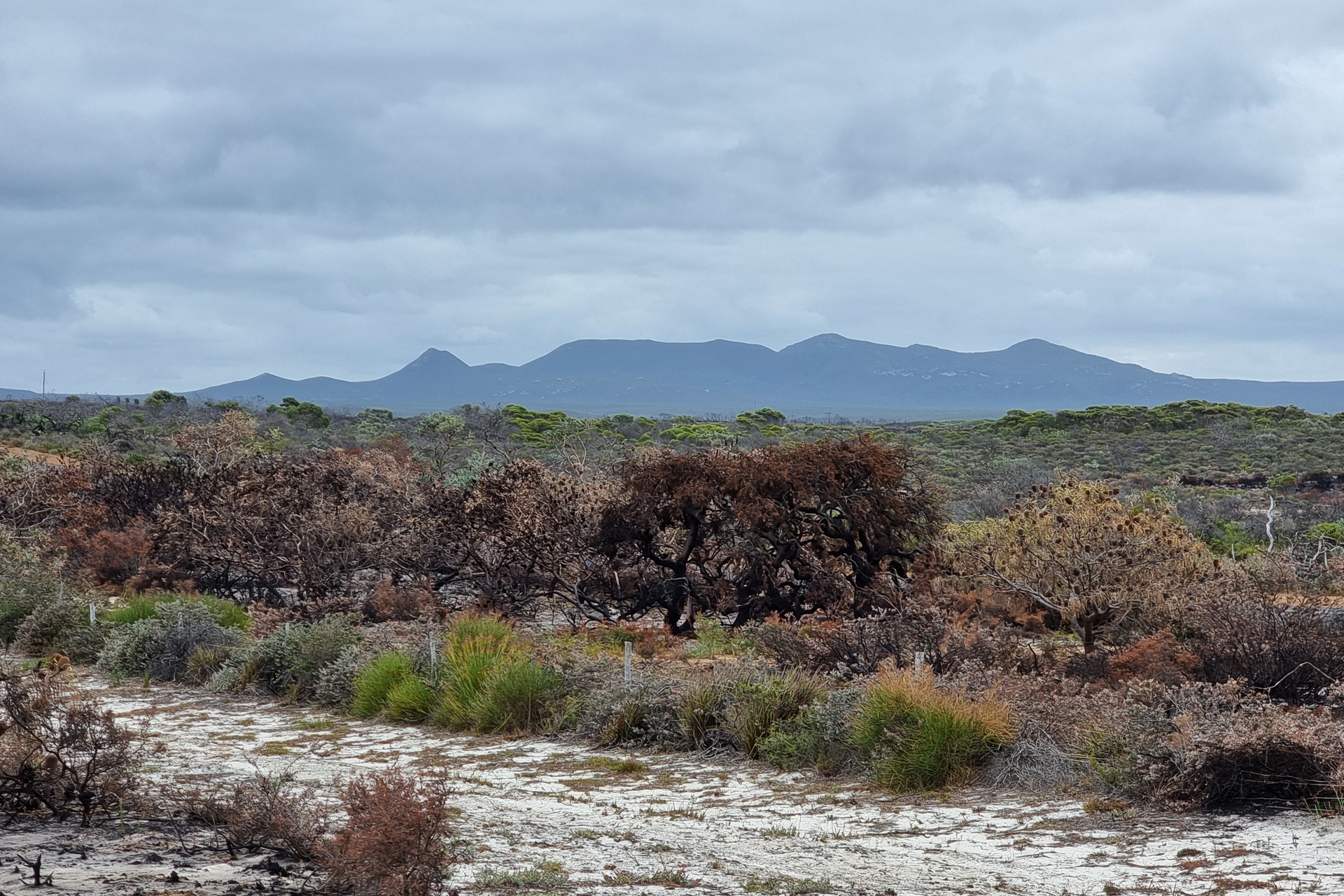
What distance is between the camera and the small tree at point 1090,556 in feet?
45.1

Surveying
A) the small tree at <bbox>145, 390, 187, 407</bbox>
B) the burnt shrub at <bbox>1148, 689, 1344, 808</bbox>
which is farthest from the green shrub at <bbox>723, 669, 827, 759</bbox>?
the small tree at <bbox>145, 390, 187, 407</bbox>

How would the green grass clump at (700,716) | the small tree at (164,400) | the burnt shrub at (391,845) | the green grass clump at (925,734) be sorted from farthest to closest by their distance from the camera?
1. the small tree at (164,400)
2. the green grass clump at (700,716)
3. the green grass clump at (925,734)
4. the burnt shrub at (391,845)

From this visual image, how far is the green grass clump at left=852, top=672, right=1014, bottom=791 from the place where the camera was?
818 centimetres

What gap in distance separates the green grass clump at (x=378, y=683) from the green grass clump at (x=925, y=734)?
476cm

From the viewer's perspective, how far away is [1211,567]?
14.3 meters

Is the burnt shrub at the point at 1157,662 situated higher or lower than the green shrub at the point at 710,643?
higher

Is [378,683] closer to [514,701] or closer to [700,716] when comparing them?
[514,701]

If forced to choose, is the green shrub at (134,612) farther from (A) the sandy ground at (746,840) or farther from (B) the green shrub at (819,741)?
(B) the green shrub at (819,741)

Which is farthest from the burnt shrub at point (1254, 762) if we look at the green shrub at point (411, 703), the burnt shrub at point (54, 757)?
the green shrub at point (411, 703)

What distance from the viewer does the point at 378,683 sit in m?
11.5

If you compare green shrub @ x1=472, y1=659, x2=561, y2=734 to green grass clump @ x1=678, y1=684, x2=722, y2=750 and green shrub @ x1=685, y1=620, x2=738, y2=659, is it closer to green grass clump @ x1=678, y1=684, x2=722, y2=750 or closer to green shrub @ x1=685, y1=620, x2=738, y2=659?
green grass clump @ x1=678, y1=684, x2=722, y2=750

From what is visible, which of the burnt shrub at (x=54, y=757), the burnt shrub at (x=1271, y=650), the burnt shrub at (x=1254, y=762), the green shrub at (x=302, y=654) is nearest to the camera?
the burnt shrub at (x=54, y=757)

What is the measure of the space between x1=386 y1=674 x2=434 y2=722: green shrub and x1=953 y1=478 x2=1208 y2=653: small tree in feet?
22.4

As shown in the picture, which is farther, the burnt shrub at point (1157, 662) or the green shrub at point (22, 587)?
the green shrub at point (22, 587)
